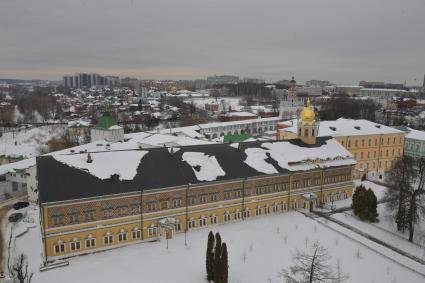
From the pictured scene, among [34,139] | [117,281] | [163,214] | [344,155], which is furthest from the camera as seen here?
[34,139]

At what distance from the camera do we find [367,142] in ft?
169

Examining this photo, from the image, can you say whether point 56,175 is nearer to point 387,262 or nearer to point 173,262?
point 173,262

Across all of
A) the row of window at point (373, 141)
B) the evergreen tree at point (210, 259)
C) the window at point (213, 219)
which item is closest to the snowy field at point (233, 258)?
the window at point (213, 219)

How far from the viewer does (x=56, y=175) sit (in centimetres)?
2719

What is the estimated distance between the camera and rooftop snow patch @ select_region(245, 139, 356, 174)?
3534 cm

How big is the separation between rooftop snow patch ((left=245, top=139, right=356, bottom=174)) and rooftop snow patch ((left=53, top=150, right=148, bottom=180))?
1124 cm

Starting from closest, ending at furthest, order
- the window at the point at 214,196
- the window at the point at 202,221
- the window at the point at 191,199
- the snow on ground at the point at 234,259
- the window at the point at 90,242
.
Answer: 1. the snow on ground at the point at 234,259
2. the window at the point at 90,242
3. the window at the point at 191,199
4. the window at the point at 202,221
5. the window at the point at 214,196

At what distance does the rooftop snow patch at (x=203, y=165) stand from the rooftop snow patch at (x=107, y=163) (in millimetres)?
4621

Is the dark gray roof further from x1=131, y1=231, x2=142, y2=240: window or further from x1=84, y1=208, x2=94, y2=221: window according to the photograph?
x1=131, y1=231, x2=142, y2=240: window

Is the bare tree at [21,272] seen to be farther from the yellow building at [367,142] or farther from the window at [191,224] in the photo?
the yellow building at [367,142]

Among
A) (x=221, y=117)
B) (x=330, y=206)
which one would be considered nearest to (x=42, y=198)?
(x=330, y=206)

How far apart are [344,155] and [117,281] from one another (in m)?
28.2

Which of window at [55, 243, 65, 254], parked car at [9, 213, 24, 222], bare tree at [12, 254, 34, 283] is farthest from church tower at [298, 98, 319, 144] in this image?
parked car at [9, 213, 24, 222]

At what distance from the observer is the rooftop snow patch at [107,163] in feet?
94.1
